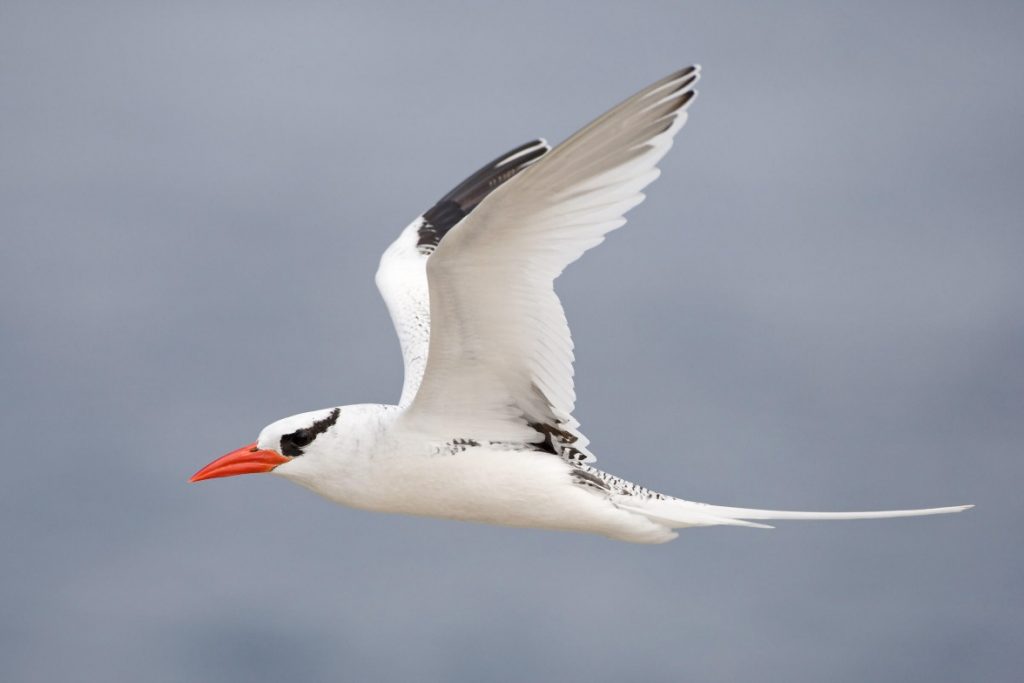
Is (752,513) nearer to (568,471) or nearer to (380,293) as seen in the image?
(568,471)

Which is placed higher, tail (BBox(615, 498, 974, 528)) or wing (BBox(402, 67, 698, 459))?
wing (BBox(402, 67, 698, 459))

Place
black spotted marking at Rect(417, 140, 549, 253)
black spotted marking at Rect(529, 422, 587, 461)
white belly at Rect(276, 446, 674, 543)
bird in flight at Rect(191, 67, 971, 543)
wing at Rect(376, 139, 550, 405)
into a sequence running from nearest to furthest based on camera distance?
bird in flight at Rect(191, 67, 971, 543) < white belly at Rect(276, 446, 674, 543) < black spotted marking at Rect(529, 422, 587, 461) < wing at Rect(376, 139, 550, 405) < black spotted marking at Rect(417, 140, 549, 253)

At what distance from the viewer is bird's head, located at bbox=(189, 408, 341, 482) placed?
300 inches

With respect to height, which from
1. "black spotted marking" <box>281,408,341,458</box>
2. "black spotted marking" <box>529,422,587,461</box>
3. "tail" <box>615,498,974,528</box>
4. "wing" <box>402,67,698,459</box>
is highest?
"wing" <box>402,67,698,459</box>

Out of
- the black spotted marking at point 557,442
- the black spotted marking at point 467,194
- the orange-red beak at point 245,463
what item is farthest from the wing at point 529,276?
the black spotted marking at point 467,194

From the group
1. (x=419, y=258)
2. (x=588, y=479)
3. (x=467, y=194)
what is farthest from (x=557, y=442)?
(x=467, y=194)

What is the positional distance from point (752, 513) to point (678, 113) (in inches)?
83.4

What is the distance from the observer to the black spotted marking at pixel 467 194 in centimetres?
1008

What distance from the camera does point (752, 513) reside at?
7312 millimetres

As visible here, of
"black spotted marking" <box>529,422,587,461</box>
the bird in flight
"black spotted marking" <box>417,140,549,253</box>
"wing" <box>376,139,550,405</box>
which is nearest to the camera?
the bird in flight

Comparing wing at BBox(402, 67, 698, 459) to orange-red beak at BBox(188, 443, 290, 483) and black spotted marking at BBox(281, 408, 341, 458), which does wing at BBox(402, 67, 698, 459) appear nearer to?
black spotted marking at BBox(281, 408, 341, 458)

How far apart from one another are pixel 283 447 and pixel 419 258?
2.58 m

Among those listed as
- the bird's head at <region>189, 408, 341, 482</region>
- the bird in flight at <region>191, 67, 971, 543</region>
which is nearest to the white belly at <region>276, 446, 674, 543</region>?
the bird in flight at <region>191, 67, 971, 543</region>

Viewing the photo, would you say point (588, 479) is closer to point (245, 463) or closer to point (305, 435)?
point (305, 435)
